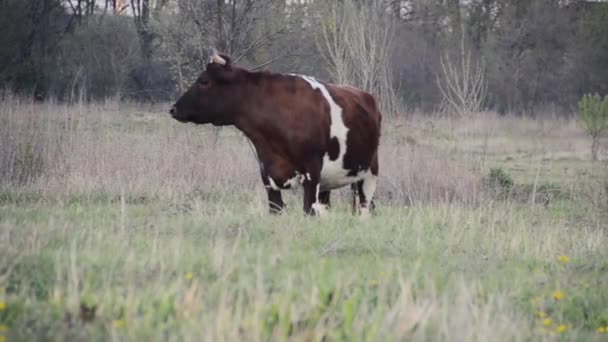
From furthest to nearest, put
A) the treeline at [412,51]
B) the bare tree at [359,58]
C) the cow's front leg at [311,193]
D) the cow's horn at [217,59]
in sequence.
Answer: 1. the treeline at [412,51]
2. the bare tree at [359,58]
3. the cow's horn at [217,59]
4. the cow's front leg at [311,193]

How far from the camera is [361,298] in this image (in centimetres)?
511

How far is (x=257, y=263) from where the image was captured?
226 inches

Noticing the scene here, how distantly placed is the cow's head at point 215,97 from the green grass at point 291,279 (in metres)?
1.86

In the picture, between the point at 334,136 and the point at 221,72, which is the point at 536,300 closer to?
the point at 334,136

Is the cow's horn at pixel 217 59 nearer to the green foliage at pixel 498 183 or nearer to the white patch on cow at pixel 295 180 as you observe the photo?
the white patch on cow at pixel 295 180

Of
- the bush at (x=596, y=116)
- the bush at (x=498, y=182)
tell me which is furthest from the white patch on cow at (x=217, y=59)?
the bush at (x=596, y=116)

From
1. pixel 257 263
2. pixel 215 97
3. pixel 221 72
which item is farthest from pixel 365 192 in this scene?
pixel 257 263

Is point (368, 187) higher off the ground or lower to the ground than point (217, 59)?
lower

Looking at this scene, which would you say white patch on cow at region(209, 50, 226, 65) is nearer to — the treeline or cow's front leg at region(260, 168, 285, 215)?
cow's front leg at region(260, 168, 285, 215)

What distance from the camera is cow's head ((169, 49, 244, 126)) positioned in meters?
10.2

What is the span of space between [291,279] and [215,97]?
5.43 meters

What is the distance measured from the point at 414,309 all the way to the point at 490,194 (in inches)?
368

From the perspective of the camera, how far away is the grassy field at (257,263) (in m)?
4.39

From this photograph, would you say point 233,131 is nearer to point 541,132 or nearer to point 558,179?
point 558,179
